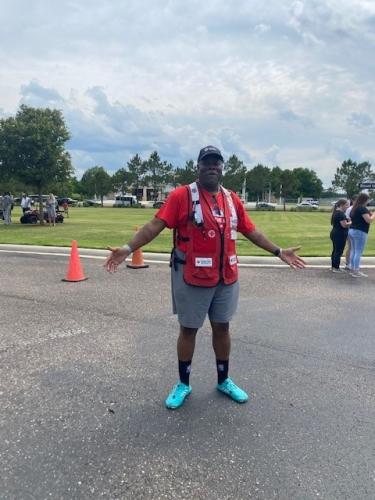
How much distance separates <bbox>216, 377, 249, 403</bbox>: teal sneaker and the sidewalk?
6.06m

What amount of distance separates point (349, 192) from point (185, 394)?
6404 cm

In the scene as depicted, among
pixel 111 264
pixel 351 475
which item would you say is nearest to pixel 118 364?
pixel 111 264

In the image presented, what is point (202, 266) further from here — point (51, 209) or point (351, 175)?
point (351, 175)

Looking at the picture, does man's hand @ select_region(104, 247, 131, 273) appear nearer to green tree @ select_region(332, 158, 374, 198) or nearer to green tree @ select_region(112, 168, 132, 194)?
green tree @ select_region(332, 158, 374, 198)

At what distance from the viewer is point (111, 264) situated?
126 inches

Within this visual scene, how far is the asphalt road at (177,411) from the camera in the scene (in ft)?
7.52

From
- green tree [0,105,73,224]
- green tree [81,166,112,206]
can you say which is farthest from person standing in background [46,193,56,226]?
green tree [81,166,112,206]

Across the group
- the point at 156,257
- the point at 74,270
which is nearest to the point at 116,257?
the point at 74,270

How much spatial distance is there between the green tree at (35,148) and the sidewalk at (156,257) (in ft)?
33.3

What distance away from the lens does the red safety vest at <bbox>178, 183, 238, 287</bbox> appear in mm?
2889

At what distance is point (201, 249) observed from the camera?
2.90 meters

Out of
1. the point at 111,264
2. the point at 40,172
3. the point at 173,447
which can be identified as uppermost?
the point at 40,172

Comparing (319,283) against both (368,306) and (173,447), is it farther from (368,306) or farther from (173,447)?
(173,447)

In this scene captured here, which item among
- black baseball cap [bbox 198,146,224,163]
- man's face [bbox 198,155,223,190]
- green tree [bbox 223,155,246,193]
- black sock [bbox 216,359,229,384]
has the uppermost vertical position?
green tree [bbox 223,155,246,193]
